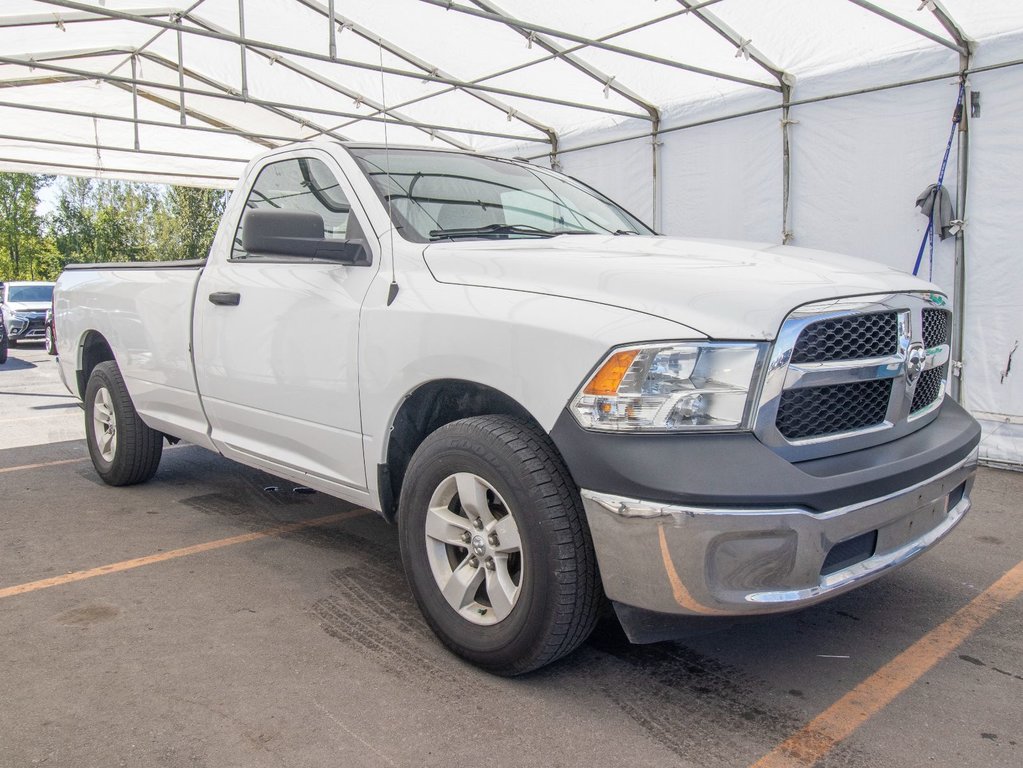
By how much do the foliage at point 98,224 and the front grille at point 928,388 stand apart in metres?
34.1

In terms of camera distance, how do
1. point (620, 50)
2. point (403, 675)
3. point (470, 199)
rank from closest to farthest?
point (403, 675) → point (470, 199) → point (620, 50)

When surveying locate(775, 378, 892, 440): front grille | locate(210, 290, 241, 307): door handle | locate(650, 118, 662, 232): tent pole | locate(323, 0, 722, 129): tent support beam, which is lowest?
locate(775, 378, 892, 440): front grille

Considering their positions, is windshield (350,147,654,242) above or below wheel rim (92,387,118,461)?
above

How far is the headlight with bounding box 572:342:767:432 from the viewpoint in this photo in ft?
7.16

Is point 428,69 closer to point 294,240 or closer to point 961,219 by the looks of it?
point 961,219

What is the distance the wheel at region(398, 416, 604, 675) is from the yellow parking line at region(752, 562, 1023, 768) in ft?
2.10

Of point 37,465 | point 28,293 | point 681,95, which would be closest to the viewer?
point 37,465

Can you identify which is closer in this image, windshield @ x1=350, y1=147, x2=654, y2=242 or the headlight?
the headlight

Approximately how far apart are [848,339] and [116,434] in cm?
424

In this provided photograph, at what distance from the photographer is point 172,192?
127ft

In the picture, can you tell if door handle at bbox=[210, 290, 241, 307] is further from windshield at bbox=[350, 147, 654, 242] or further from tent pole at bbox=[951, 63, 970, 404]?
tent pole at bbox=[951, 63, 970, 404]

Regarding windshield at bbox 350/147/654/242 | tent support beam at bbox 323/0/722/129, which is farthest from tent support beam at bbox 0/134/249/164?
windshield at bbox 350/147/654/242

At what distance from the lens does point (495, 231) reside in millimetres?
3283

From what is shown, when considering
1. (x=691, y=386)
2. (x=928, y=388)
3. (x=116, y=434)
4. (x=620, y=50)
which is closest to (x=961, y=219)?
(x=620, y=50)
